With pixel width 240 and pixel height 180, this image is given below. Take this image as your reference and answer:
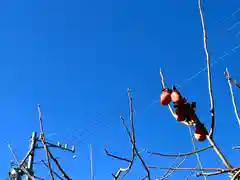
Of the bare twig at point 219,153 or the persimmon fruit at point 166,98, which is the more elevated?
the persimmon fruit at point 166,98

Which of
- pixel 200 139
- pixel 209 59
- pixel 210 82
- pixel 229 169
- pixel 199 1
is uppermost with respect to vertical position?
pixel 199 1

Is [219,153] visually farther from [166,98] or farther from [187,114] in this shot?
[166,98]

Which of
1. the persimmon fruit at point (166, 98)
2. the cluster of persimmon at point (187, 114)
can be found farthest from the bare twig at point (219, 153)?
the persimmon fruit at point (166, 98)

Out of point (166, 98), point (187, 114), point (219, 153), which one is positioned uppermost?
point (166, 98)

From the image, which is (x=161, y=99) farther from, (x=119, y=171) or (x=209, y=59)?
(x=119, y=171)

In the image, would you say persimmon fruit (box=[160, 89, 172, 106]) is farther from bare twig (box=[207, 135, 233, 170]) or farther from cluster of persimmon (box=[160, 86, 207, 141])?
bare twig (box=[207, 135, 233, 170])

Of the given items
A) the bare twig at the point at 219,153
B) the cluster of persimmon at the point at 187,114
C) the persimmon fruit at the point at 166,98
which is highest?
the persimmon fruit at the point at 166,98

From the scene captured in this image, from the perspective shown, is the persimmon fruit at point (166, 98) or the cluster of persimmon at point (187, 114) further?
the persimmon fruit at point (166, 98)

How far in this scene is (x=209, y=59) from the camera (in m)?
1.37

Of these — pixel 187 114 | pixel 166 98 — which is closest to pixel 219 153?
A: pixel 187 114

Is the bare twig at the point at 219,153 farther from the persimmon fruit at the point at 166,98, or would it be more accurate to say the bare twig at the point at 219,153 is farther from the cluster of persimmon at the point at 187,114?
the persimmon fruit at the point at 166,98

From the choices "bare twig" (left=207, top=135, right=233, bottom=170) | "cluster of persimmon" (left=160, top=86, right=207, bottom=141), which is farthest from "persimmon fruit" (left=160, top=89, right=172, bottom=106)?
"bare twig" (left=207, top=135, right=233, bottom=170)

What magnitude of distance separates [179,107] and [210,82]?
167 mm

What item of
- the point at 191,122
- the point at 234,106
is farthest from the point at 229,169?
the point at 234,106
